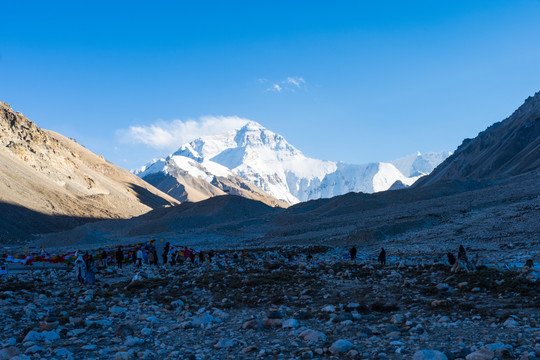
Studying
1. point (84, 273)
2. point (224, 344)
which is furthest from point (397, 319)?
point (84, 273)

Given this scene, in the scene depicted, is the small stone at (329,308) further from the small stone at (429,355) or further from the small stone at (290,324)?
the small stone at (429,355)

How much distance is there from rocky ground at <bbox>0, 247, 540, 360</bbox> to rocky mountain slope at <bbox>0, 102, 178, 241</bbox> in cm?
6197

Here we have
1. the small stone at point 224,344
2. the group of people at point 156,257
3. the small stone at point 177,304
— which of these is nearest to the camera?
the small stone at point 224,344

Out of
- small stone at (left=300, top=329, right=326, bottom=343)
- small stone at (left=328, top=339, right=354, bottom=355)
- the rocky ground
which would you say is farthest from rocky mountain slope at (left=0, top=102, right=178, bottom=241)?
small stone at (left=328, top=339, right=354, bottom=355)

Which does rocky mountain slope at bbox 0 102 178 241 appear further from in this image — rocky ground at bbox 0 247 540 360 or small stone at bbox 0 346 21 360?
small stone at bbox 0 346 21 360

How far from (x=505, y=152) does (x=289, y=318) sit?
113811 mm

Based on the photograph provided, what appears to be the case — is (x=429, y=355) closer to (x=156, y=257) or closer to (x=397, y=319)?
(x=397, y=319)

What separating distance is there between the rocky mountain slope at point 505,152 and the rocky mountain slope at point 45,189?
83.2 meters

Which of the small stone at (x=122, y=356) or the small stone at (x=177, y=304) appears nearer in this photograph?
the small stone at (x=122, y=356)

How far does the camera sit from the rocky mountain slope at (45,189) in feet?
268

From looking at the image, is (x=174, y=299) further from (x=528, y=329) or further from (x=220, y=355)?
(x=528, y=329)

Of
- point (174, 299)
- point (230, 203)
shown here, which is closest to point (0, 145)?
point (230, 203)

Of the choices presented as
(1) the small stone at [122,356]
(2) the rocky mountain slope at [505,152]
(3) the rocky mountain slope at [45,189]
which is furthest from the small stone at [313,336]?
(2) the rocky mountain slope at [505,152]

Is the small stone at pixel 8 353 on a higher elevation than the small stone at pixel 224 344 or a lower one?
higher
